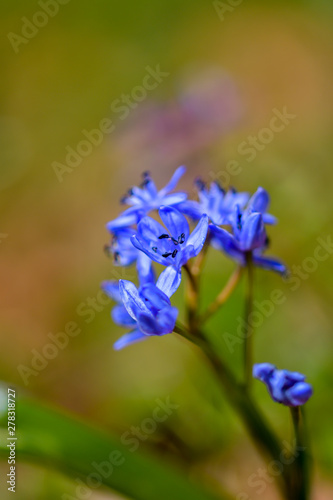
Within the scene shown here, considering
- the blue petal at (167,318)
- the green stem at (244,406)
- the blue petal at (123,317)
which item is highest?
the blue petal at (167,318)

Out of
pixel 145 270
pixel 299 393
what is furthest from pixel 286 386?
pixel 145 270

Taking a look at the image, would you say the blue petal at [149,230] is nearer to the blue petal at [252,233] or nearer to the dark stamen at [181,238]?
the dark stamen at [181,238]

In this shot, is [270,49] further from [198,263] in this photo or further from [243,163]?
[198,263]

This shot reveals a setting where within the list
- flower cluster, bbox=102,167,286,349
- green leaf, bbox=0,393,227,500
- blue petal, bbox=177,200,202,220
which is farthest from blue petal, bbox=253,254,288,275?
green leaf, bbox=0,393,227,500

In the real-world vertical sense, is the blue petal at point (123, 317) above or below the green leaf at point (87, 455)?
above

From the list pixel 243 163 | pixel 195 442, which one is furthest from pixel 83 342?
pixel 243 163

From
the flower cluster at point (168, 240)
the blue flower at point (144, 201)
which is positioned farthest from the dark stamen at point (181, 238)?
the blue flower at point (144, 201)

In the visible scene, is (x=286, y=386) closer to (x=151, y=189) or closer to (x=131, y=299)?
(x=131, y=299)

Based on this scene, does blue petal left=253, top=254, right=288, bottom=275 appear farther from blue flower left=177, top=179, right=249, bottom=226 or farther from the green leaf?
the green leaf
